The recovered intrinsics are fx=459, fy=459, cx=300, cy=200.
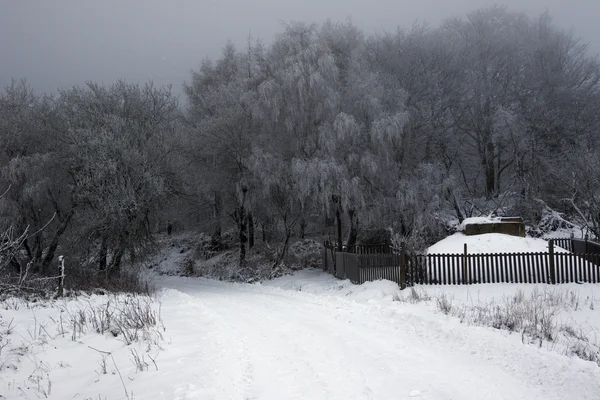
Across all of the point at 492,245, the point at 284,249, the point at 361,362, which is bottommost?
the point at 361,362

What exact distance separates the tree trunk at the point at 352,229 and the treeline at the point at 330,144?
5.3 inches

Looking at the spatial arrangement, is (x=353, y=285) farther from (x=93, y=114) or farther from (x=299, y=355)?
(x=93, y=114)

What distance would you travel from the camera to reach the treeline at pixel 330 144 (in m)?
20.6

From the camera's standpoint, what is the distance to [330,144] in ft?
73.3

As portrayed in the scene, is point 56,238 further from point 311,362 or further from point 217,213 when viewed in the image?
point 311,362

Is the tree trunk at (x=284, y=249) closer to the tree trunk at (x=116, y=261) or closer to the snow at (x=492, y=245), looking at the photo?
the tree trunk at (x=116, y=261)

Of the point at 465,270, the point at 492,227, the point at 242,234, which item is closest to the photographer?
the point at 465,270

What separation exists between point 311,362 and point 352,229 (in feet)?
57.8

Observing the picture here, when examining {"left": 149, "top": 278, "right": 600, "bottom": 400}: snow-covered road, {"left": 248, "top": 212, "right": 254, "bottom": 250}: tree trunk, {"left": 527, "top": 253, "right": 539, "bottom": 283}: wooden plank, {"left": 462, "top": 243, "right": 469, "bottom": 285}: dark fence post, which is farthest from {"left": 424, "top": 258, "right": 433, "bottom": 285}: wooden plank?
{"left": 248, "top": 212, "right": 254, "bottom": 250}: tree trunk

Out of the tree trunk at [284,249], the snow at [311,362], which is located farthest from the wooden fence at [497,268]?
the tree trunk at [284,249]

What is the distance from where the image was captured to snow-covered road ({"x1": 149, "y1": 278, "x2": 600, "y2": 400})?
5.28 metres

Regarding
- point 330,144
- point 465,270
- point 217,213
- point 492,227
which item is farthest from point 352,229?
point 217,213

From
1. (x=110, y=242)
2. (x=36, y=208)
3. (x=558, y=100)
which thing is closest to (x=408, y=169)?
(x=558, y=100)

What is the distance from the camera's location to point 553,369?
5.83 metres
